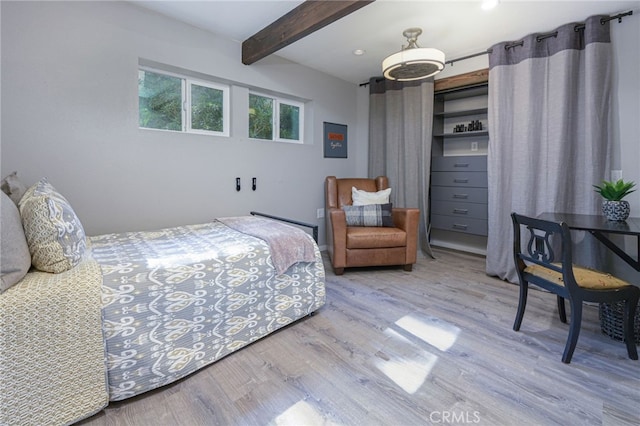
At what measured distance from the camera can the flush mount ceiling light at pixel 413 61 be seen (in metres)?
2.39

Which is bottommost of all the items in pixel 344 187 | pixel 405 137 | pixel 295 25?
pixel 344 187

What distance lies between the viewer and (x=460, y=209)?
368 cm

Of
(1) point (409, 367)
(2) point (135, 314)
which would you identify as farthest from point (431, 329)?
(2) point (135, 314)

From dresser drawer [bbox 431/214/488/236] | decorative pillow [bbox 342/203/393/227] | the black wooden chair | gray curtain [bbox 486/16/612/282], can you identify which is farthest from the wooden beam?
dresser drawer [bbox 431/214/488/236]

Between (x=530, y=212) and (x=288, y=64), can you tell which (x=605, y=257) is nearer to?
(x=530, y=212)

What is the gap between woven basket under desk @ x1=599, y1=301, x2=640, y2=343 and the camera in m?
1.80

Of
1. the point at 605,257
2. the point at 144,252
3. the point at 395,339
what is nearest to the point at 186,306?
the point at 144,252

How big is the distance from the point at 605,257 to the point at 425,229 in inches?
64.2

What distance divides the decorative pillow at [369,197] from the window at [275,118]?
1.00 meters

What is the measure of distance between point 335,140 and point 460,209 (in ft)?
5.98

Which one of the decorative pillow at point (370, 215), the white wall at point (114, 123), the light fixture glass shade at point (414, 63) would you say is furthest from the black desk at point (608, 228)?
the white wall at point (114, 123)

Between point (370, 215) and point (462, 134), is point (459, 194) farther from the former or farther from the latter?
point (370, 215)

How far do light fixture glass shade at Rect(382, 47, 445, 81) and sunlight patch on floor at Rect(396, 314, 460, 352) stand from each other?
2019 millimetres

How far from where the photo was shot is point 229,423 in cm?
125
